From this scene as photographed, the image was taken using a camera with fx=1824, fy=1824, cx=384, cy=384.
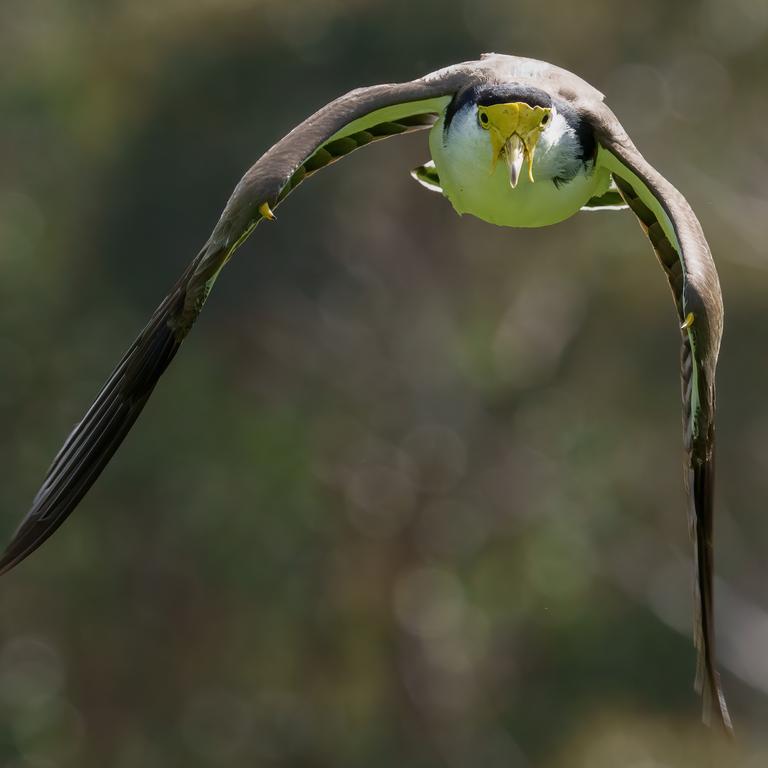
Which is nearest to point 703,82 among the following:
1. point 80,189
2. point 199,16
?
point 199,16

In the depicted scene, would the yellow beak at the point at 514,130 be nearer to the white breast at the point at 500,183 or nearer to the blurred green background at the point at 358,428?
the white breast at the point at 500,183

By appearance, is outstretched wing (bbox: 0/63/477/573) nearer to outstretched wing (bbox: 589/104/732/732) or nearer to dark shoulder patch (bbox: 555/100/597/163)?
dark shoulder patch (bbox: 555/100/597/163)

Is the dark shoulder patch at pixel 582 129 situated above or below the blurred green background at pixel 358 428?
above

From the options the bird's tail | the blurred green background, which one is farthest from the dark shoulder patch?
the blurred green background

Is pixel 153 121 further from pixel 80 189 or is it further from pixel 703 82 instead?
pixel 703 82

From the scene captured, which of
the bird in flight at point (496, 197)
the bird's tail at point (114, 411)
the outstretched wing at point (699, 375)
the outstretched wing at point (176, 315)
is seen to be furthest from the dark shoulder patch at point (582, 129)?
the bird's tail at point (114, 411)

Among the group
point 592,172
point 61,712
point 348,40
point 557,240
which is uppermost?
point 592,172
